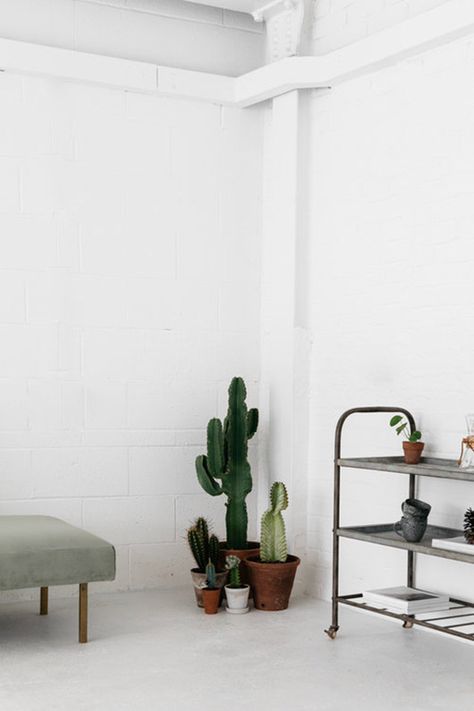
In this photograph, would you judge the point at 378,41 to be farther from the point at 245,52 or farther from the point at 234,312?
the point at 234,312

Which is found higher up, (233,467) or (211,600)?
(233,467)

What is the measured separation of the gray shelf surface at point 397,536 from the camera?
3.80m

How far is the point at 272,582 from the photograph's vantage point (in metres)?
4.73

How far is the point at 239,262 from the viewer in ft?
18.0

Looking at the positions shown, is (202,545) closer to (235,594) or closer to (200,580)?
(200,580)

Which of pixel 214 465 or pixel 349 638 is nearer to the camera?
pixel 349 638

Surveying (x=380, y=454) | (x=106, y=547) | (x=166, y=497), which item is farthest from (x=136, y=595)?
(x=380, y=454)

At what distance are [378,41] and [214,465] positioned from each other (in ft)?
6.87

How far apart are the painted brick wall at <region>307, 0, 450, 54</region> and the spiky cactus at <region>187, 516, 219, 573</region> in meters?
2.41

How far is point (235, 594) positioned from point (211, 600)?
12 cm

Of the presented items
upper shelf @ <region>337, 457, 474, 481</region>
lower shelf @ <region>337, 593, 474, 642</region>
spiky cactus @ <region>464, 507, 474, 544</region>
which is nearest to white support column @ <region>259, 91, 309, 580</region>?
upper shelf @ <region>337, 457, 474, 481</region>

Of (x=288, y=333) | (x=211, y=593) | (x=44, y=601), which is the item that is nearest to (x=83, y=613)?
(x=44, y=601)

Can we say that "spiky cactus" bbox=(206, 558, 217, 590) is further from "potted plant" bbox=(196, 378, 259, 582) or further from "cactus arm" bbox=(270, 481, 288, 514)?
"cactus arm" bbox=(270, 481, 288, 514)

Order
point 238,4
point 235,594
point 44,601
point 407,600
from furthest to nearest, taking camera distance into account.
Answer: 1. point 238,4
2. point 235,594
3. point 44,601
4. point 407,600
